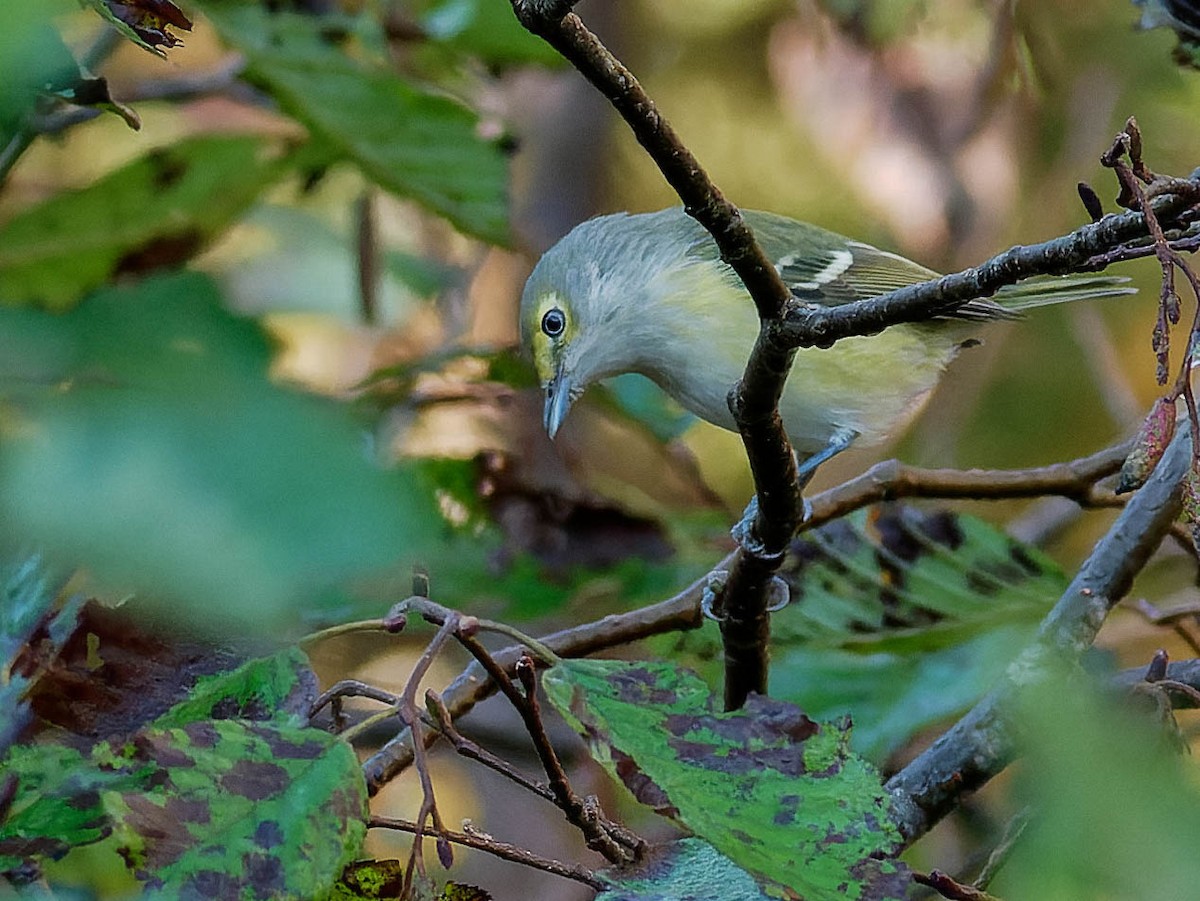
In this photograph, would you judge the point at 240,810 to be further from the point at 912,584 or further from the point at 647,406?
the point at 647,406

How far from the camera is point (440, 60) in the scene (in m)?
3.23

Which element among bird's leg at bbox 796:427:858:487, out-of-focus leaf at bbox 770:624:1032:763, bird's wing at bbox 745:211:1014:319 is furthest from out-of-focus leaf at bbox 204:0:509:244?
out-of-focus leaf at bbox 770:624:1032:763

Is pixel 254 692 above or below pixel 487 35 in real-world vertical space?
below

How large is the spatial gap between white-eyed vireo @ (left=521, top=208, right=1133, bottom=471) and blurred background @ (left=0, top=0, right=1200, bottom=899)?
0.14 meters

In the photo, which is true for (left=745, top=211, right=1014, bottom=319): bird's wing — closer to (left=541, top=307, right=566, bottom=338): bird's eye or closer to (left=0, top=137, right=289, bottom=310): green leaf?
(left=541, top=307, right=566, bottom=338): bird's eye

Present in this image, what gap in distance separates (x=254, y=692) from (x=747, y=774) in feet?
1.34

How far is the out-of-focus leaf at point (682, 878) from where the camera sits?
104cm

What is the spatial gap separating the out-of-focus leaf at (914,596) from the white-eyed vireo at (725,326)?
26 centimetres

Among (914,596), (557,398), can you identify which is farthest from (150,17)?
(557,398)

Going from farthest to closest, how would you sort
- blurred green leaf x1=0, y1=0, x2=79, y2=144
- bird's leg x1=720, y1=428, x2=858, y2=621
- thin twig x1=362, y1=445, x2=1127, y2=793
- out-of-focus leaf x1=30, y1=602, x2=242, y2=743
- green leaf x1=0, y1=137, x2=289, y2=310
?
green leaf x1=0, y1=137, x2=289, y2=310, thin twig x1=362, y1=445, x2=1127, y2=793, bird's leg x1=720, y1=428, x2=858, y2=621, out-of-focus leaf x1=30, y1=602, x2=242, y2=743, blurred green leaf x1=0, y1=0, x2=79, y2=144

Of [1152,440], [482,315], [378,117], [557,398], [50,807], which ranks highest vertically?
[1152,440]

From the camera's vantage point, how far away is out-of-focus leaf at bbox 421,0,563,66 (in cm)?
259

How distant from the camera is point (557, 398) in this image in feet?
8.90

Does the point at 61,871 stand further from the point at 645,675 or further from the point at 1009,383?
the point at 1009,383
